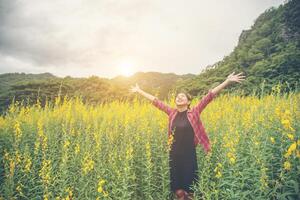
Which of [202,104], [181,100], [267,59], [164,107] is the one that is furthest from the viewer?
[267,59]

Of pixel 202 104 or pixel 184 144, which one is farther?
pixel 202 104

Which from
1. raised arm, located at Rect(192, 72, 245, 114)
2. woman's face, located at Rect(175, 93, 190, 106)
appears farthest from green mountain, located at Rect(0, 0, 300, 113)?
woman's face, located at Rect(175, 93, 190, 106)

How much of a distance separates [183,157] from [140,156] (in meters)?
1.17

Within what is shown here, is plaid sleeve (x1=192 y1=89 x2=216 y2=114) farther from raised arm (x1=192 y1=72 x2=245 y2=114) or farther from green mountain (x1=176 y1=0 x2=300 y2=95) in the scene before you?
green mountain (x1=176 y1=0 x2=300 y2=95)

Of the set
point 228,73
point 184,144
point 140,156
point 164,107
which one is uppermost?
point 228,73

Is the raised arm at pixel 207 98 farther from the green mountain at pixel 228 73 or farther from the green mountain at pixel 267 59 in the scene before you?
the green mountain at pixel 267 59

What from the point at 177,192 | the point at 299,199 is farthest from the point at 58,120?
the point at 299,199

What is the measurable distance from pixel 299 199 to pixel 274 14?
140 ft

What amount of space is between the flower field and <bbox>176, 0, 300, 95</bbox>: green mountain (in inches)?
383

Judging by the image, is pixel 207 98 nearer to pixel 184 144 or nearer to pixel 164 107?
pixel 164 107

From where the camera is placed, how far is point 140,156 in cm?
655

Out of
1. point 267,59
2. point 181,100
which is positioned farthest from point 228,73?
point 181,100

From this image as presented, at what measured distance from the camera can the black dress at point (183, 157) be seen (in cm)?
560

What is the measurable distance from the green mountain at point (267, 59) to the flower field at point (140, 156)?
9735 mm
